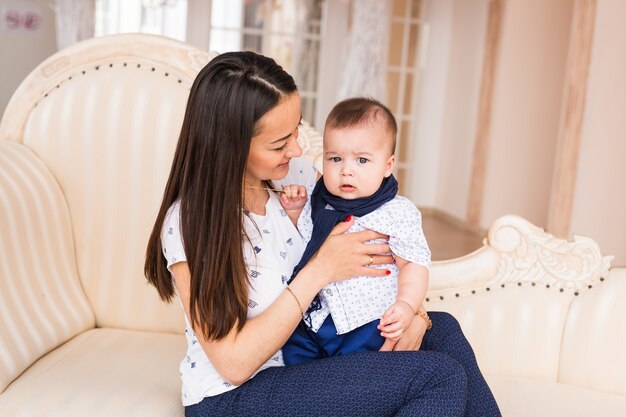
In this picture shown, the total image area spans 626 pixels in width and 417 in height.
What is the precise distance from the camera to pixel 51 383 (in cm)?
179

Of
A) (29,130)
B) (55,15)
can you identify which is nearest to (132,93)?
(29,130)

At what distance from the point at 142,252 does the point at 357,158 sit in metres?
0.84

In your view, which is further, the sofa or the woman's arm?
the sofa

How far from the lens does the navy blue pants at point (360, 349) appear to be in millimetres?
1605

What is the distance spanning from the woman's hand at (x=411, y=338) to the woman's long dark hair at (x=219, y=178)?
1.01 ft

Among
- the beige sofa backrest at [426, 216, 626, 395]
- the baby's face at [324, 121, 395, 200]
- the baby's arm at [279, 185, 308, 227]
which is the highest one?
the baby's face at [324, 121, 395, 200]

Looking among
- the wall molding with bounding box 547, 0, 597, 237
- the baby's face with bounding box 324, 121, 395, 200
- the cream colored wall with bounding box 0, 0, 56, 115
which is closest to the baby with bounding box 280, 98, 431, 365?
the baby's face with bounding box 324, 121, 395, 200

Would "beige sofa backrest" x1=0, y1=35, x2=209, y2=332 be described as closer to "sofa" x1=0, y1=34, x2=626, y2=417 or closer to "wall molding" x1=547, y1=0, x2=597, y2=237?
"sofa" x1=0, y1=34, x2=626, y2=417

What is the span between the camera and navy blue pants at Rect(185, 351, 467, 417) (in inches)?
57.2

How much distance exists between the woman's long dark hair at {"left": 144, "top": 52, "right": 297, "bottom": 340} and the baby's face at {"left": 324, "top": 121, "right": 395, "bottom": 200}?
0.19m

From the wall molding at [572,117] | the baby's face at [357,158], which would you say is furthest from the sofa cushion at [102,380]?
the wall molding at [572,117]

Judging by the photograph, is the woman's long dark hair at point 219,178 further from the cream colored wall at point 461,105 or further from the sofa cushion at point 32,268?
the cream colored wall at point 461,105

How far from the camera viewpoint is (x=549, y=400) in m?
1.98

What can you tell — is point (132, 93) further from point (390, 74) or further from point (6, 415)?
point (390, 74)
